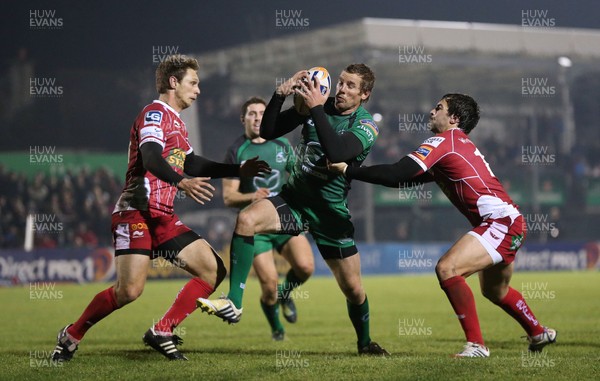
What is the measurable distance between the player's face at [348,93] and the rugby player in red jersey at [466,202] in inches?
28.8

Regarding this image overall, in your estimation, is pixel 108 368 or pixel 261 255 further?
pixel 261 255

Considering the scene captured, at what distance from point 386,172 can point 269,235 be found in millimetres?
3482

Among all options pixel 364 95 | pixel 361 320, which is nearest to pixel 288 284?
pixel 361 320

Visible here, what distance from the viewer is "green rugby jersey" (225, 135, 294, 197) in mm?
10766

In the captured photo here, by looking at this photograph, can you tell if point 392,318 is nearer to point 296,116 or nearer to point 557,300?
point 557,300

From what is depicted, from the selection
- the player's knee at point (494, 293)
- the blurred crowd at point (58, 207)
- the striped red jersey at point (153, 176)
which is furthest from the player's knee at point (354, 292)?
the blurred crowd at point (58, 207)

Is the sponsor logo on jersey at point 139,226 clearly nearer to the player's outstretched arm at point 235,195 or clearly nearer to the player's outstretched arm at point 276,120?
the player's outstretched arm at point 276,120

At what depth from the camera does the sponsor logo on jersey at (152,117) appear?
22.7 feet

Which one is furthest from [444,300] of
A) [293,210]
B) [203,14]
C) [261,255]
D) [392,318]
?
[203,14]

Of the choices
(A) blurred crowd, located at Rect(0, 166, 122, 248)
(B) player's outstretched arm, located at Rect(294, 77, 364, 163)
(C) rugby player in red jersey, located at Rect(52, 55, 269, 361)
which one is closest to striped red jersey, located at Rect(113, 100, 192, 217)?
Answer: (C) rugby player in red jersey, located at Rect(52, 55, 269, 361)

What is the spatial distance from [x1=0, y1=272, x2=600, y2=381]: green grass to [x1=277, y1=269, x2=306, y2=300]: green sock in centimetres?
55

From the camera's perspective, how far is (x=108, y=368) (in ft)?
22.0

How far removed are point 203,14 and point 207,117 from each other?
1062 cm

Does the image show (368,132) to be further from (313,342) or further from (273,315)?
(273,315)
